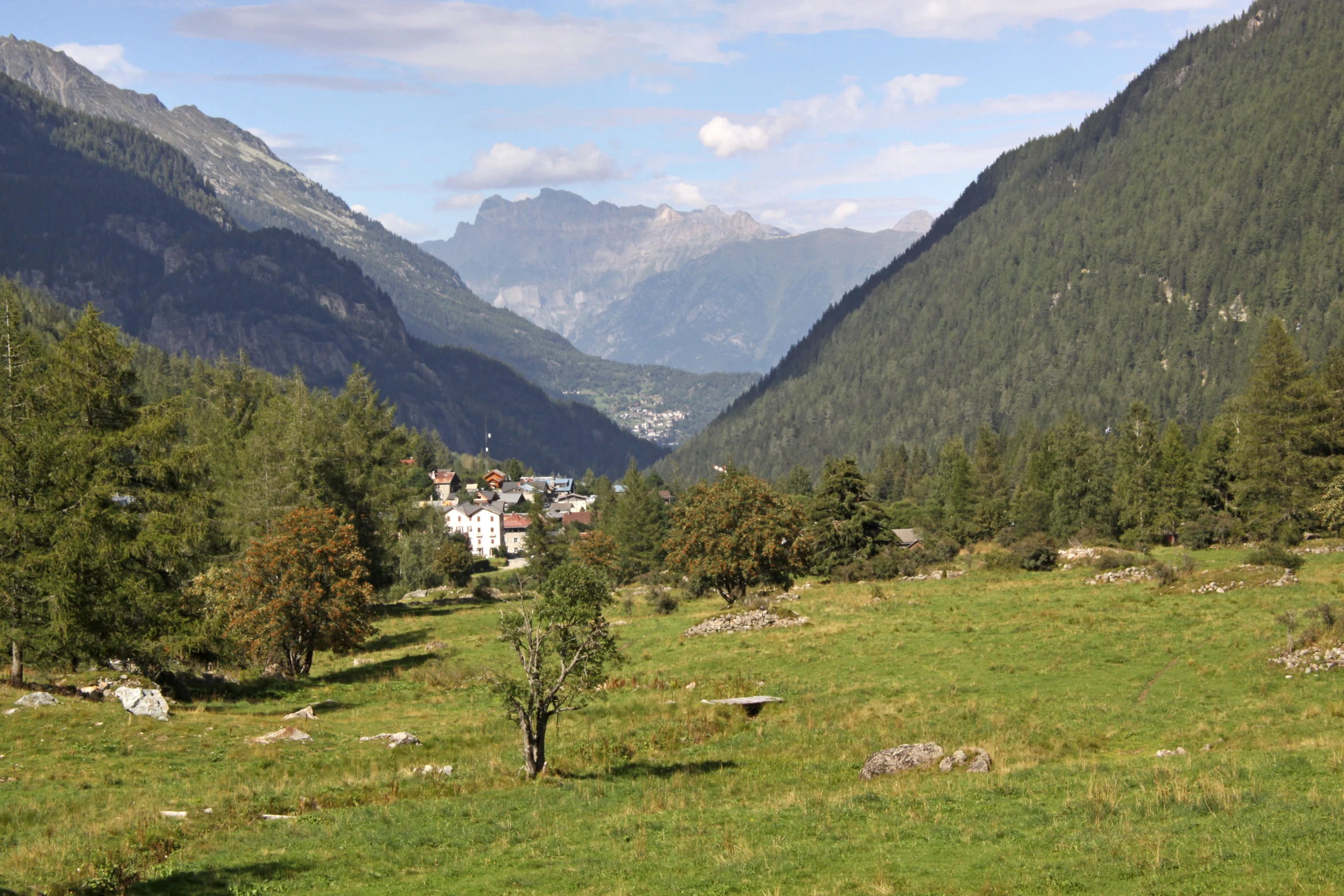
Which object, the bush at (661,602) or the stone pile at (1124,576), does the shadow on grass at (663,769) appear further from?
the bush at (661,602)

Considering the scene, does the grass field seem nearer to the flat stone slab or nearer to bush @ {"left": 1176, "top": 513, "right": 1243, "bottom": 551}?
the flat stone slab

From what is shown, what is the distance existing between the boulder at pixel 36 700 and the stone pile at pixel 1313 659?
39471mm

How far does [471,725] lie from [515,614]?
8.55m

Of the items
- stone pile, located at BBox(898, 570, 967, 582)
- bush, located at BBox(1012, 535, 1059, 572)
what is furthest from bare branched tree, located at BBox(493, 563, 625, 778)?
bush, located at BBox(1012, 535, 1059, 572)

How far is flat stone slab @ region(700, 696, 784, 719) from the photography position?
3578 centimetres

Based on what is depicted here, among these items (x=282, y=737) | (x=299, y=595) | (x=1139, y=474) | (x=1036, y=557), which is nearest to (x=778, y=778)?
(x=282, y=737)

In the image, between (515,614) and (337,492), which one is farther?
(337,492)

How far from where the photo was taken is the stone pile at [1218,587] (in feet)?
156

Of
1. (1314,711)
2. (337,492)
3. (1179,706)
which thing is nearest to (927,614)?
(1179,706)

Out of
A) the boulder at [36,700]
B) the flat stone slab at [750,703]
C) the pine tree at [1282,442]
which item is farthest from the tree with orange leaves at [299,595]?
the pine tree at [1282,442]

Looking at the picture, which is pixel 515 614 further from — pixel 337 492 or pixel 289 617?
pixel 337 492

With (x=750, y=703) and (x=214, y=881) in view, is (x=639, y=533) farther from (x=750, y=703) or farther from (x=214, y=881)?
(x=214, y=881)

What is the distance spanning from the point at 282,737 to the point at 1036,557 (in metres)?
53.9

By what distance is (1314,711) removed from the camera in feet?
91.7
